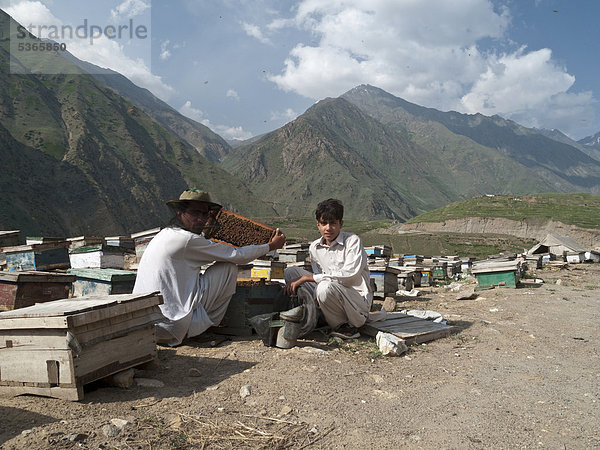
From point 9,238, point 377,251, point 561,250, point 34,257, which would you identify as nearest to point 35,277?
point 34,257

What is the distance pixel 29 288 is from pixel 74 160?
6138 cm

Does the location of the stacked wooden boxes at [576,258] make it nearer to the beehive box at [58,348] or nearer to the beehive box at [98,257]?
the beehive box at [98,257]

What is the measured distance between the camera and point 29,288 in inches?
252

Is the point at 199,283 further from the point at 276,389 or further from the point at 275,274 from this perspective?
the point at 275,274

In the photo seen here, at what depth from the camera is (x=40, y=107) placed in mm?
63219

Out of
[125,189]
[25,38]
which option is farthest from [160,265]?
[25,38]

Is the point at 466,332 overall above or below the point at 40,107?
below

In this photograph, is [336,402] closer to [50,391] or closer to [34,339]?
[50,391]

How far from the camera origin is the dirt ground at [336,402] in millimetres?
2969

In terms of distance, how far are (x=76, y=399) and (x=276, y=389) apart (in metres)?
1.75

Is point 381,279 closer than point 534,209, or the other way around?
point 381,279

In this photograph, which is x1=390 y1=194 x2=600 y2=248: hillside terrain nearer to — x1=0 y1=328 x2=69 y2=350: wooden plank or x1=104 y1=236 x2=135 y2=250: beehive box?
x1=104 y1=236 x2=135 y2=250: beehive box

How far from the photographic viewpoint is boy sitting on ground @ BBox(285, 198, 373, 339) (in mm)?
5578

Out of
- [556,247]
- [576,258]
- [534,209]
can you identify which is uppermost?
[534,209]
